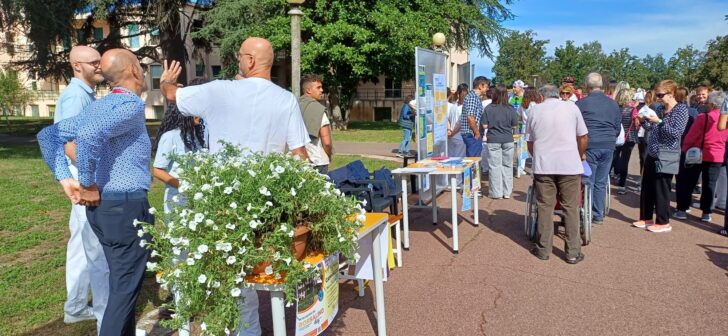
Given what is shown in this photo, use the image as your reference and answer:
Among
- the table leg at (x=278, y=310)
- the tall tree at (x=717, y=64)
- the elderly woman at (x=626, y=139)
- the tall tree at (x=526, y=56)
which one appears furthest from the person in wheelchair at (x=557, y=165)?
the tall tree at (x=526, y=56)

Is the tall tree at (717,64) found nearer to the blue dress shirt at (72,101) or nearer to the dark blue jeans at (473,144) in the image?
the dark blue jeans at (473,144)

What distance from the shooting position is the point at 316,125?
546 cm

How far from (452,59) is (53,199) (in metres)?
40.1

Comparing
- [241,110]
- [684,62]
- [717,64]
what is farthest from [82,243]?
[684,62]

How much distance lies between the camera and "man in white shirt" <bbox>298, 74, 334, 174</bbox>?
545 cm

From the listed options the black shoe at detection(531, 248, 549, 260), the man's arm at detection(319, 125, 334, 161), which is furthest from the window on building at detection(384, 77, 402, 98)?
the man's arm at detection(319, 125, 334, 161)

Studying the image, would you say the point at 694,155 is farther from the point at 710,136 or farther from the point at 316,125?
the point at 316,125

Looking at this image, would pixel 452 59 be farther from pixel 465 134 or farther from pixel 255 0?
pixel 465 134

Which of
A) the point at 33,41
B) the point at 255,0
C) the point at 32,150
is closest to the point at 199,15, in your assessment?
the point at 255,0

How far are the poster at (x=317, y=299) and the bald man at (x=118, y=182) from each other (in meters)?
0.94

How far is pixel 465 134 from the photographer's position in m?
9.10

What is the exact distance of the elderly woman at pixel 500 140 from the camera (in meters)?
8.71

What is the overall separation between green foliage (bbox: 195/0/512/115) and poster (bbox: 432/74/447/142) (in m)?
14.4

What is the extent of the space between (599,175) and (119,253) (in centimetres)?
616
